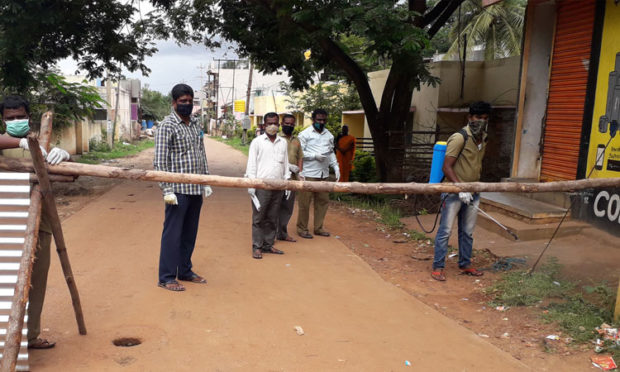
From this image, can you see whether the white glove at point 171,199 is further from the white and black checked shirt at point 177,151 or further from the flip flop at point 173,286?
the flip flop at point 173,286

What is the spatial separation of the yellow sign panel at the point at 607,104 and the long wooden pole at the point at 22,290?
21.3ft

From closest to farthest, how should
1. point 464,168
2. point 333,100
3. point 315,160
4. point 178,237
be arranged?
point 178,237, point 464,168, point 315,160, point 333,100

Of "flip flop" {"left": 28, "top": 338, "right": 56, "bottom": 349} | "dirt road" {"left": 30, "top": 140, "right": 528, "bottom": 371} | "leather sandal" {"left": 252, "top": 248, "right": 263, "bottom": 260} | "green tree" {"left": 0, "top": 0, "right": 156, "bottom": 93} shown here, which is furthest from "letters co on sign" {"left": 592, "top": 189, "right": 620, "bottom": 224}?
"green tree" {"left": 0, "top": 0, "right": 156, "bottom": 93}

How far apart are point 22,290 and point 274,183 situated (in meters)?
1.74

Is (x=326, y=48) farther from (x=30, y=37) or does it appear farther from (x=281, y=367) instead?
(x=281, y=367)

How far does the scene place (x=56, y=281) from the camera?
4992 millimetres

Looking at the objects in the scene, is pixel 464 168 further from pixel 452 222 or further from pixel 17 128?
pixel 17 128

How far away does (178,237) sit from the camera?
15.7 ft

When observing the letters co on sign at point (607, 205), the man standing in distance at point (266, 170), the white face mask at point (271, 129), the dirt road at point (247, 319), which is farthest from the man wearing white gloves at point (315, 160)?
the letters co on sign at point (607, 205)

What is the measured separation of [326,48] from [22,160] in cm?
831

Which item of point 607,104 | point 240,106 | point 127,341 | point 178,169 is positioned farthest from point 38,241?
point 240,106

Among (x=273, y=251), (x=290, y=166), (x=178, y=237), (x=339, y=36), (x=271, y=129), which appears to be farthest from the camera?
(x=339, y=36)

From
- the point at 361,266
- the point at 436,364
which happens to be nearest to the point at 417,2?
the point at 361,266

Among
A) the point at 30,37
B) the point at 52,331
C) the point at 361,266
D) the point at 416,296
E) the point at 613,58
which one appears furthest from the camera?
the point at 30,37
